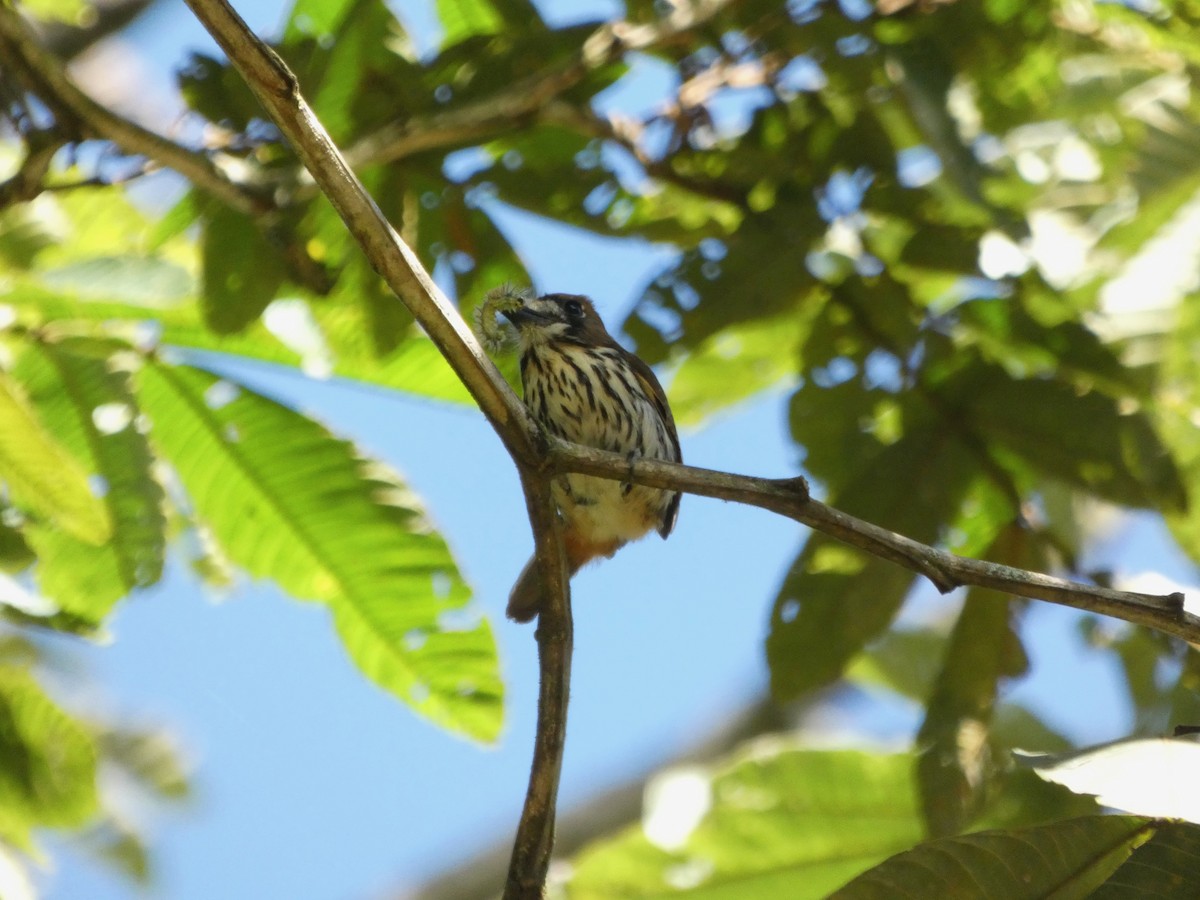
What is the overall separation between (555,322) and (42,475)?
1798 mm

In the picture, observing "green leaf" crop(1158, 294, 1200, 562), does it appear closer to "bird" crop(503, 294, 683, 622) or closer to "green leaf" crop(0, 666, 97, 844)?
"bird" crop(503, 294, 683, 622)

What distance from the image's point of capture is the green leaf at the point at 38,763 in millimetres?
2881

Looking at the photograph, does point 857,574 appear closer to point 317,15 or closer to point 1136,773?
point 1136,773

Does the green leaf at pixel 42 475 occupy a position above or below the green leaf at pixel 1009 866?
above

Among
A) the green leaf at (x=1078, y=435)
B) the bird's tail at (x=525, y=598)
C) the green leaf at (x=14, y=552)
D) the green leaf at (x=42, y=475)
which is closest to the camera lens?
the green leaf at (x=42, y=475)

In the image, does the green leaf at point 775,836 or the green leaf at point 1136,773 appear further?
the green leaf at point 775,836

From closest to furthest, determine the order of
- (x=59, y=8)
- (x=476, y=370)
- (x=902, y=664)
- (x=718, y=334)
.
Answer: (x=476, y=370) → (x=718, y=334) → (x=59, y=8) → (x=902, y=664)

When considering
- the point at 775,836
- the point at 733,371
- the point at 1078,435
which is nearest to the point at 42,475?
the point at 775,836

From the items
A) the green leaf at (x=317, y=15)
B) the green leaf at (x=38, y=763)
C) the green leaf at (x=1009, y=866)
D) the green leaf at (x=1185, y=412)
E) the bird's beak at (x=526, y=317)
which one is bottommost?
the green leaf at (x=1185, y=412)

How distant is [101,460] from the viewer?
2.92 meters

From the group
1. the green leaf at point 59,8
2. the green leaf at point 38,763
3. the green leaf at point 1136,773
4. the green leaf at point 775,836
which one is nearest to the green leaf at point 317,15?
the green leaf at point 59,8

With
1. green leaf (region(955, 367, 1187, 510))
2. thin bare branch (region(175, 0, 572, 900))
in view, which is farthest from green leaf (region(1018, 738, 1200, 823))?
green leaf (region(955, 367, 1187, 510))

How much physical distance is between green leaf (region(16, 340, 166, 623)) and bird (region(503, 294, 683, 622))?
3.66ft

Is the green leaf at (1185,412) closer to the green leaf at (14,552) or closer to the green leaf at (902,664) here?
the green leaf at (902,664)
